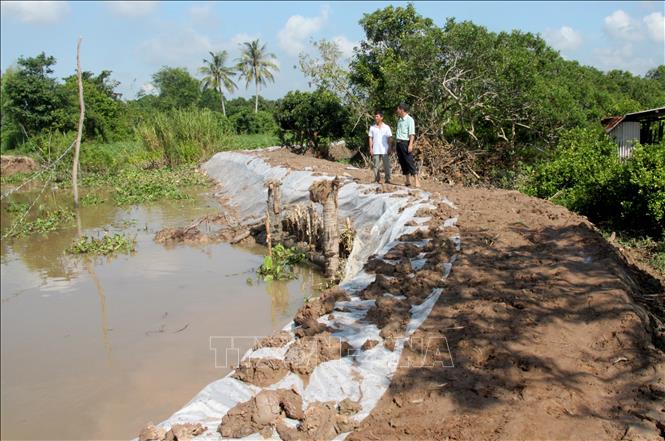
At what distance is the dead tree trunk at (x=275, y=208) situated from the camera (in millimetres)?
9084

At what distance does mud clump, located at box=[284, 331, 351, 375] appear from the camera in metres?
3.66

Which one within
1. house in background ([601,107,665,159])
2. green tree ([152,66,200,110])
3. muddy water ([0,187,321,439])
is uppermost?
green tree ([152,66,200,110])

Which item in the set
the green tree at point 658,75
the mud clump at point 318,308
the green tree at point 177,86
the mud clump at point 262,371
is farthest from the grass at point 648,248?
the green tree at point 177,86

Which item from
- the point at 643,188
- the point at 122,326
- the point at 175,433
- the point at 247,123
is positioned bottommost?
the point at 122,326

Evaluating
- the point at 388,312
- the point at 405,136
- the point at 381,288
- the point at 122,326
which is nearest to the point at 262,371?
the point at 388,312

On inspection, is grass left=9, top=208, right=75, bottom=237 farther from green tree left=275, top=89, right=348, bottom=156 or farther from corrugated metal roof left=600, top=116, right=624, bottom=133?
corrugated metal roof left=600, top=116, right=624, bottom=133

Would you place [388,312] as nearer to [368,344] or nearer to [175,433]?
[368,344]

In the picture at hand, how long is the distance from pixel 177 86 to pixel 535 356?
4685 cm

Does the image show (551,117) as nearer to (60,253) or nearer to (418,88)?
(418,88)

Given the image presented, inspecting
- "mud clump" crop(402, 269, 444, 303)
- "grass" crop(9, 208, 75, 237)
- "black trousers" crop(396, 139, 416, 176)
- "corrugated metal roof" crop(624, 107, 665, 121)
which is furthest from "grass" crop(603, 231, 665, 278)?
"grass" crop(9, 208, 75, 237)

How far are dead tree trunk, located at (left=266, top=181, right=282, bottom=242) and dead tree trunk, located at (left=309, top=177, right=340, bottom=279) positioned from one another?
68.5 inches

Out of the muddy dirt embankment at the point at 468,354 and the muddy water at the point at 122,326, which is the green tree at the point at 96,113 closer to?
the muddy water at the point at 122,326

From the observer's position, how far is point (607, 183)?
812cm

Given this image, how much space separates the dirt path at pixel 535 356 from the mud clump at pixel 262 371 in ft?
2.58
